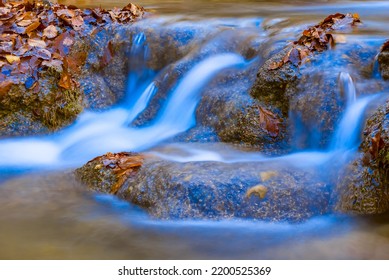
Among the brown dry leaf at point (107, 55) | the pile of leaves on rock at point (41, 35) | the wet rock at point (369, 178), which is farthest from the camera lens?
the brown dry leaf at point (107, 55)

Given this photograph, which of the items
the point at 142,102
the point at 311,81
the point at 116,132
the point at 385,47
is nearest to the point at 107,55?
the point at 142,102

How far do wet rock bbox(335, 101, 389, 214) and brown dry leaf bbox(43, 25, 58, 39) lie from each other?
432 centimetres

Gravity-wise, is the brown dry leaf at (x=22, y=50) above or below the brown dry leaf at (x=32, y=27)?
below

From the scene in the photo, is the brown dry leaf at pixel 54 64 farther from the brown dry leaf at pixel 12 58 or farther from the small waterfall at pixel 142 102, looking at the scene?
the small waterfall at pixel 142 102

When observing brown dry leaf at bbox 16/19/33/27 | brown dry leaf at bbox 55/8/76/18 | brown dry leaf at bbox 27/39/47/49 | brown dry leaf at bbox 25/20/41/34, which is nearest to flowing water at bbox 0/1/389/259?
brown dry leaf at bbox 55/8/76/18

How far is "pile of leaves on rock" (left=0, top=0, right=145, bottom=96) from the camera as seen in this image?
19.5 feet

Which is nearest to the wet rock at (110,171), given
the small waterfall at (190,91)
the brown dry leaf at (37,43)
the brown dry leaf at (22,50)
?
the small waterfall at (190,91)

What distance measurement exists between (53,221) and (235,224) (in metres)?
1.38

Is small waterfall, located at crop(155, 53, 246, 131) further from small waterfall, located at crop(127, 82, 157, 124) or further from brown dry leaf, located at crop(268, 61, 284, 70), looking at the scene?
brown dry leaf, located at crop(268, 61, 284, 70)

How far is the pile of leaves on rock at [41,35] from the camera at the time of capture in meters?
5.94

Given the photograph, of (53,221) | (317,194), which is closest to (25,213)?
(53,221)

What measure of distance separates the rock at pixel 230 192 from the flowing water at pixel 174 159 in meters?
0.09

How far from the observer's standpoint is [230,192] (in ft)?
12.4
